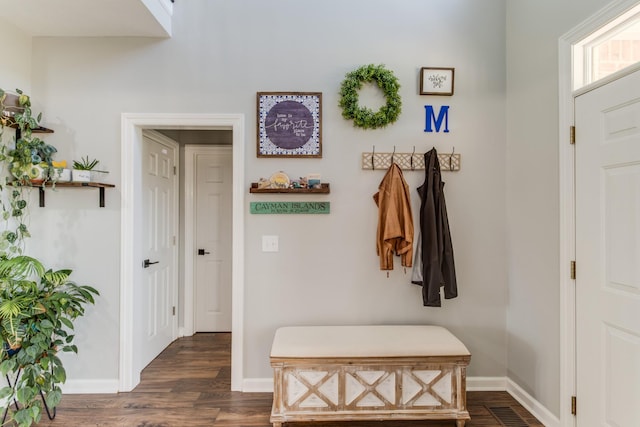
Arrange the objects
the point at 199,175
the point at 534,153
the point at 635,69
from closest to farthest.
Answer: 1. the point at 635,69
2. the point at 534,153
3. the point at 199,175

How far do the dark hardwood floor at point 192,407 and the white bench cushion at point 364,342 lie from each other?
1.68 feet

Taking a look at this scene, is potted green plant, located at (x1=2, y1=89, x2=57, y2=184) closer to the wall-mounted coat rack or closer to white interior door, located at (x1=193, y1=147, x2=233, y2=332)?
white interior door, located at (x1=193, y1=147, x2=233, y2=332)

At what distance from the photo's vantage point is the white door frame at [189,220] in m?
3.66

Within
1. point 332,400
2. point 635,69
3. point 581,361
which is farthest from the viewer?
point 332,400

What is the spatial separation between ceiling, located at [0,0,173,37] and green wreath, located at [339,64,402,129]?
1370mm

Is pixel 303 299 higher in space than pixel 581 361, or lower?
higher

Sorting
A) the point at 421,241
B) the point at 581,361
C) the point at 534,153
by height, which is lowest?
the point at 581,361

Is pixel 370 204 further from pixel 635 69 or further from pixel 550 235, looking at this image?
pixel 635 69

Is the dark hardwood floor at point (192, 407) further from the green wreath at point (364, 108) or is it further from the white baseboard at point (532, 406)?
the green wreath at point (364, 108)

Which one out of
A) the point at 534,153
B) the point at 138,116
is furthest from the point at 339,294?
the point at 138,116

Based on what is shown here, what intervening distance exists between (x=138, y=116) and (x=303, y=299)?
5.96 feet

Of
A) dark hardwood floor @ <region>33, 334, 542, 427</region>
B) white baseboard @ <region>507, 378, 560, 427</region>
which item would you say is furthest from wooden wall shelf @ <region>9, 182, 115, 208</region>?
white baseboard @ <region>507, 378, 560, 427</region>

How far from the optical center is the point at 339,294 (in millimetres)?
2535

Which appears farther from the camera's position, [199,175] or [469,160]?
[199,175]
